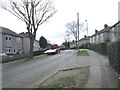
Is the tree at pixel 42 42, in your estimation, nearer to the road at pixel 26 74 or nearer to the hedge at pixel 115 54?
the road at pixel 26 74

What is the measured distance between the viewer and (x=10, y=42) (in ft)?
209

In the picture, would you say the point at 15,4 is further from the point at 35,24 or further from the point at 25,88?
the point at 25,88

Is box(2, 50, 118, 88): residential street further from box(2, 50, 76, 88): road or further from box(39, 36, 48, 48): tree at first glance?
box(39, 36, 48, 48): tree

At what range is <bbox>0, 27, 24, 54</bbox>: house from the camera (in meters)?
59.6

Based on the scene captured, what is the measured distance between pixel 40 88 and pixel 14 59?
92.3 ft

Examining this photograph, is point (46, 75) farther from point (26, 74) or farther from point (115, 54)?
point (115, 54)

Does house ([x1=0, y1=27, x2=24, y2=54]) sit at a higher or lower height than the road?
higher

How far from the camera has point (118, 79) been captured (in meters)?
13.1

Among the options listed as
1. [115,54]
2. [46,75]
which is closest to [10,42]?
[46,75]

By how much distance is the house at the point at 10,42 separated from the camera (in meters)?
59.6

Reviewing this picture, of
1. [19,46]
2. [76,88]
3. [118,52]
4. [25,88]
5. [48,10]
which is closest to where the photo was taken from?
[76,88]

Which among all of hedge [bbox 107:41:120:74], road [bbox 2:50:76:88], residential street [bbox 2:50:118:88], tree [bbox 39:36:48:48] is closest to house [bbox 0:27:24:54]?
road [bbox 2:50:76:88]

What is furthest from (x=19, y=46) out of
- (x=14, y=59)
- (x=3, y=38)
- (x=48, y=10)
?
(x=14, y=59)

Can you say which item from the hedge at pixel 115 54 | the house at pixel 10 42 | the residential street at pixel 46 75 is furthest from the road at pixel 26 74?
→ the house at pixel 10 42
